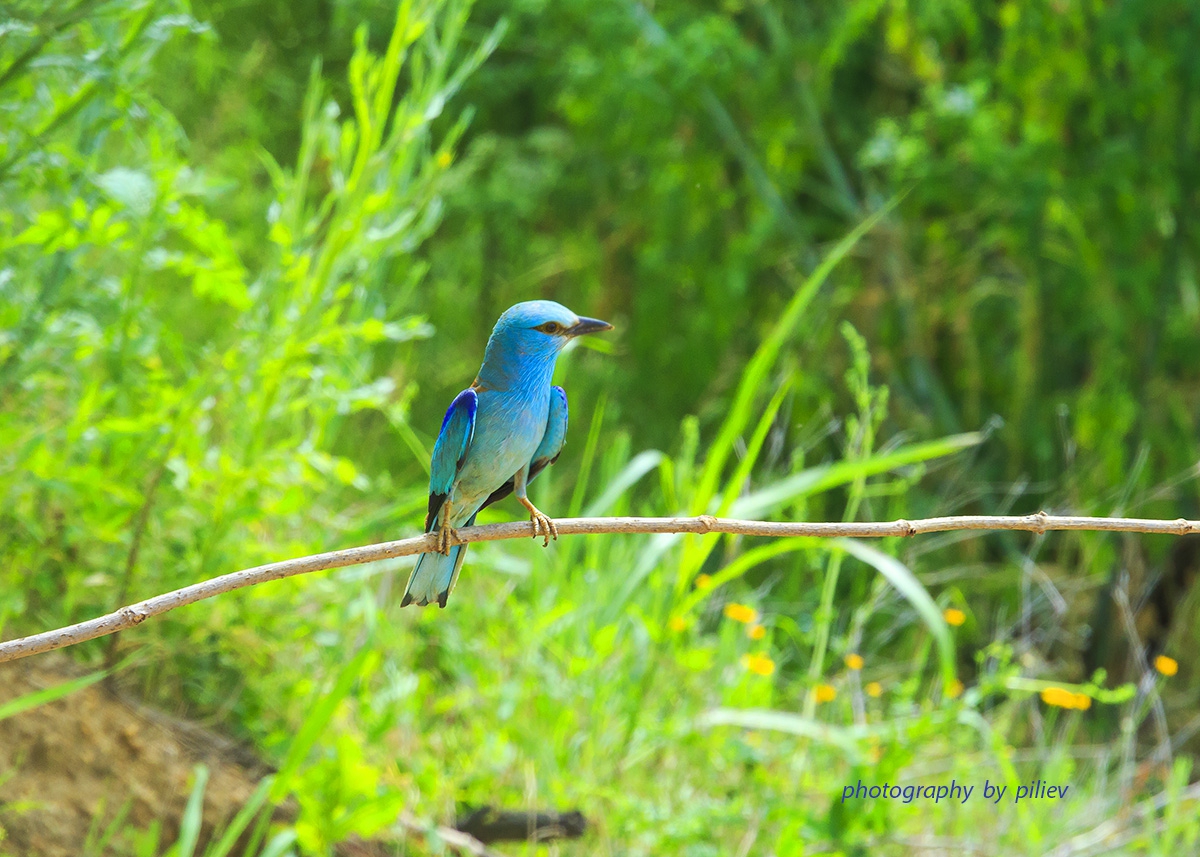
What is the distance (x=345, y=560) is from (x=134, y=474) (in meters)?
1.43

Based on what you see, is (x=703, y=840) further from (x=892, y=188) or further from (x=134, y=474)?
(x=892, y=188)

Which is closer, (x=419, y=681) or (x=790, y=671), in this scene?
(x=419, y=681)

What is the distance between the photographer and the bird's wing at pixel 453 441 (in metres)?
1.45

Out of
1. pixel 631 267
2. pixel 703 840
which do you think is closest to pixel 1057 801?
pixel 703 840

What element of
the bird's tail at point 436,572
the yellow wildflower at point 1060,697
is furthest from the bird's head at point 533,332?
the yellow wildflower at point 1060,697

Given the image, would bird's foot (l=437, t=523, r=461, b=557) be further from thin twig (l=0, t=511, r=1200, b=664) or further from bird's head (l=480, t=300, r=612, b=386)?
bird's head (l=480, t=300, r=612, b=386)

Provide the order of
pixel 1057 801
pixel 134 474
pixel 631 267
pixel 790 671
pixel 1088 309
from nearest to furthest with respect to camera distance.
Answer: pixel 134 474 < pixel 1057 801 < pixel 790 671 < pixel 1088 309 < pixel 631 267

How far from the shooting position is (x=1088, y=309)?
4.13m

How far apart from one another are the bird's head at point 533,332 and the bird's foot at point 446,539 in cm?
22

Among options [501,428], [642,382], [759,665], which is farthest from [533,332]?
[642,382]

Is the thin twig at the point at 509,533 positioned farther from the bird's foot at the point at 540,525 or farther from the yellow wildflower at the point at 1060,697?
the yellow wildflower at the point at 1060,697

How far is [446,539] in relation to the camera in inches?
56.2

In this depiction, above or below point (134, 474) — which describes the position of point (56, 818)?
below

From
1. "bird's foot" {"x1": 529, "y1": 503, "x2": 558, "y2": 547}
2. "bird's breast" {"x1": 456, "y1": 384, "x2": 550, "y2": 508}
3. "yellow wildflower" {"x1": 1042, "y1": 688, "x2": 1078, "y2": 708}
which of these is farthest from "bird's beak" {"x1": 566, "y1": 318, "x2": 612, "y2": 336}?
"yellow wildflower" {"x1": 1042, "y1": 688, "x2": 1078, "y2": 708}
